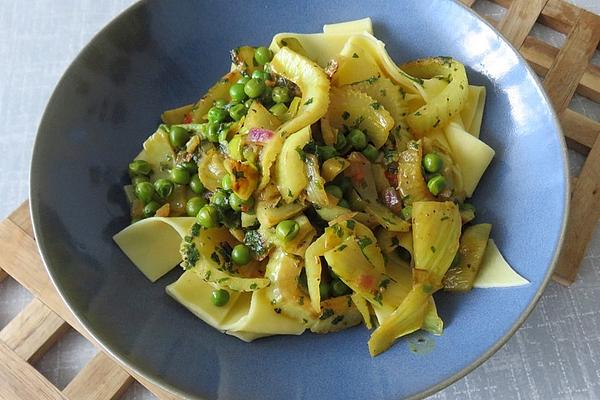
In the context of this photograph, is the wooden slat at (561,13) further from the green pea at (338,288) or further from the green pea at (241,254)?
the green pea at (241,254)

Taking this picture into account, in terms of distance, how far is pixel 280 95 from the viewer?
398 centimetres

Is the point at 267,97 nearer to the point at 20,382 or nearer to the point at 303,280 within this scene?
the point at 303,280

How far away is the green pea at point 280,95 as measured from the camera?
3977mm

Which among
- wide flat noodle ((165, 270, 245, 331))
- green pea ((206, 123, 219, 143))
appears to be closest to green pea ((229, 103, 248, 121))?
green pea ((206, 123, 219, 143))

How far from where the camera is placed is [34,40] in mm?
5293

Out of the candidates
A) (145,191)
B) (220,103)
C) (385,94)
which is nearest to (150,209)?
(145,191)

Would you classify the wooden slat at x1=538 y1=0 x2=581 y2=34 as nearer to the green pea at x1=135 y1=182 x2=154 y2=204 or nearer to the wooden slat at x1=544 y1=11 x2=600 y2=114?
the wooden slat at x1=544 y1=11 x2=600 y2=114

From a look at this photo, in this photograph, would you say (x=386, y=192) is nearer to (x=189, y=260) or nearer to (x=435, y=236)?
(x=435, y=236)

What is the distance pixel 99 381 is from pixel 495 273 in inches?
92.7

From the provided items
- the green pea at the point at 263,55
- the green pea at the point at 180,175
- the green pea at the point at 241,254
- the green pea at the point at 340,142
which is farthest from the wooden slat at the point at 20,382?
the green pea at the point at 263,55

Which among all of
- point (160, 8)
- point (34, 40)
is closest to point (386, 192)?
point (160, 8)

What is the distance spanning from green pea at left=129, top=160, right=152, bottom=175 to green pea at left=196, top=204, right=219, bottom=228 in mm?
587

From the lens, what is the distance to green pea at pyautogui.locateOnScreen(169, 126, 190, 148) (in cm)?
407

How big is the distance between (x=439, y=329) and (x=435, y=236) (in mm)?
499
